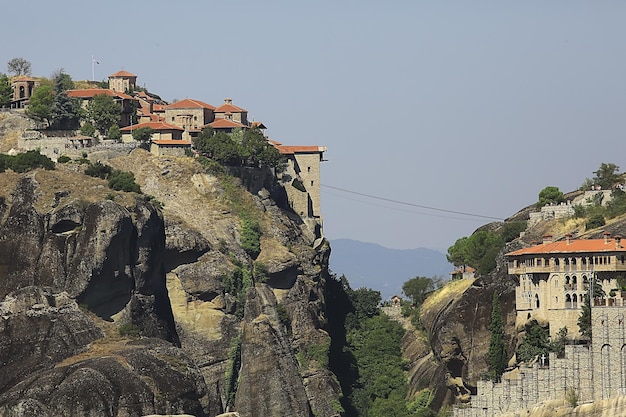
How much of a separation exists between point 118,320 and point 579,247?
130 feet

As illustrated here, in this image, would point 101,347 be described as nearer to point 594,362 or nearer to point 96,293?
point 96,293

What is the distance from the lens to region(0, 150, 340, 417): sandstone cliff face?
168 m

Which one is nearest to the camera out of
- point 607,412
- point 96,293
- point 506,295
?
point 607,412

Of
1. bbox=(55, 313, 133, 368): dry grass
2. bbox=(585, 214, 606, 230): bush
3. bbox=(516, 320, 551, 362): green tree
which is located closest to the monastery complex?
bbox=(516, 320, 551, 362): green tree

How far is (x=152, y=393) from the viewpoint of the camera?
549 ft

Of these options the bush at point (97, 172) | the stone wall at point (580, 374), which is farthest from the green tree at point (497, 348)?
the bush at point (97, 172)

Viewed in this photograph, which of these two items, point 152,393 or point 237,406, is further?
point 237,406

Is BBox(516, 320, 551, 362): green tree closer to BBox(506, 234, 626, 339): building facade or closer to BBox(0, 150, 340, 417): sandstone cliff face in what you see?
BBox(506, 234, 626, 339): building facade

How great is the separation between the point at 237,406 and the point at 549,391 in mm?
46519

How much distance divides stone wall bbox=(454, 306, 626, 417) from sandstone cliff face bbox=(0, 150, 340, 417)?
24.6 m

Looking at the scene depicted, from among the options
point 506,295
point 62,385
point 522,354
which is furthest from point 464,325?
point 62,385

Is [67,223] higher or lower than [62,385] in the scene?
higher

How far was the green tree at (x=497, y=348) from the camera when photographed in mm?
165500

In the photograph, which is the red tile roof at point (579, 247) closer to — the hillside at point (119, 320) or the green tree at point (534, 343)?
the green tree at point (534, 343)
